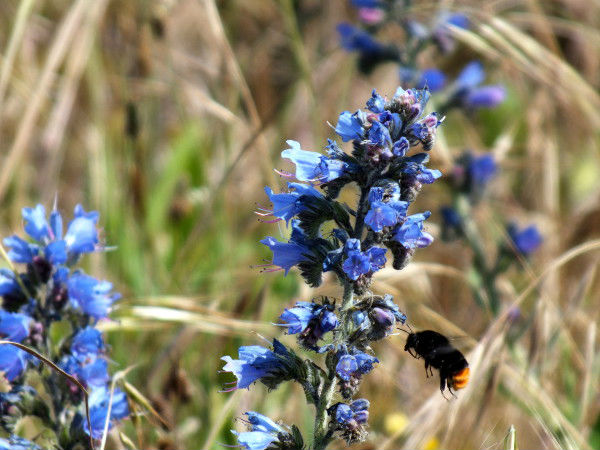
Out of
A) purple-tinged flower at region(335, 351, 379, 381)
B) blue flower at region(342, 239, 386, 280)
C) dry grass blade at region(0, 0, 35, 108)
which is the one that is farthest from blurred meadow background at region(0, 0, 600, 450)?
blue flower at region(342, 239, 386, 280)

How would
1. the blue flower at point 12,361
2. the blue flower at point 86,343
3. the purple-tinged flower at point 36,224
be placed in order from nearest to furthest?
1. the blue flower at point 12,361
2. the blue flower at point 86,343
3. the purple-tinged flower at point 36,224

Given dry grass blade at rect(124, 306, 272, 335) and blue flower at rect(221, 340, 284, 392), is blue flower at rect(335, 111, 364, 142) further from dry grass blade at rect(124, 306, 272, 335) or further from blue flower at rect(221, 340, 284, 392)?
dry grass blade at rect(124, 306, 272, 335)

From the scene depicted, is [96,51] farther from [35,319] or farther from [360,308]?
[360,308]

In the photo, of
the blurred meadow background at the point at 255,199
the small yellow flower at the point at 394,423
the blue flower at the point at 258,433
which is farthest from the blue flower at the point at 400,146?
the small yellow flower at the point at 394,423

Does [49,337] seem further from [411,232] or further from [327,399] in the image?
[411,232]

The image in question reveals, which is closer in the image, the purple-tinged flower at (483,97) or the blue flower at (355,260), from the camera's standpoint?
the blue flower at (355,260)

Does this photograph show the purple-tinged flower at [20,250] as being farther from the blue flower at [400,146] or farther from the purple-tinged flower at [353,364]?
the blue flower at [400,146]

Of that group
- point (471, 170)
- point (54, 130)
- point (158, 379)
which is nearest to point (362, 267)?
point (158, 379)
